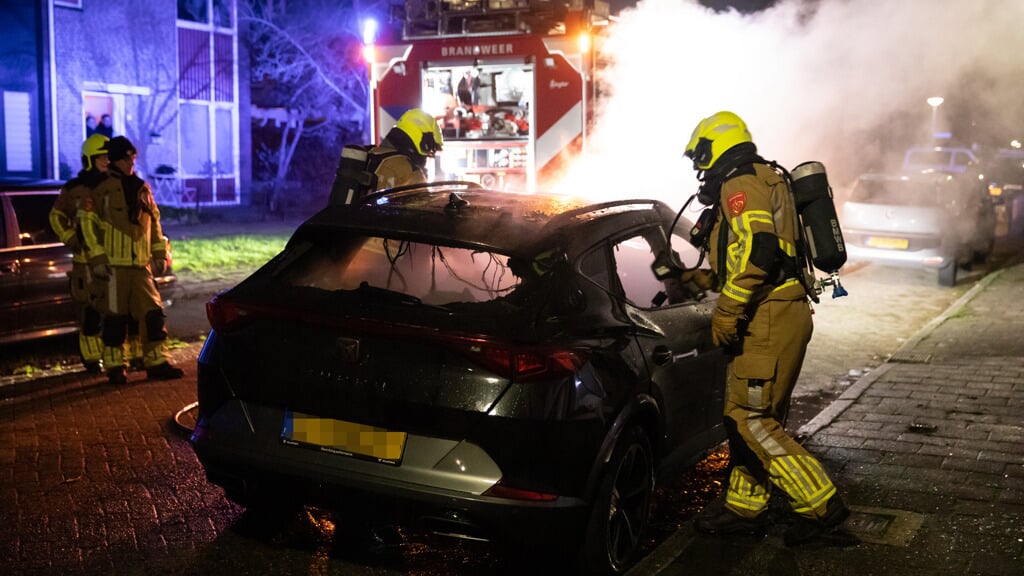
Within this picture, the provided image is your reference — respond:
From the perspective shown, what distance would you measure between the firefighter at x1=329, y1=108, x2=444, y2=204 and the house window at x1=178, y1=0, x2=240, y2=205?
742 inches

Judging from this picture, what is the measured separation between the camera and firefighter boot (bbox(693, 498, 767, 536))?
15.0ft

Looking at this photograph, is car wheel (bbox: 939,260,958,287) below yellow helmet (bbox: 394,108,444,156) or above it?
below

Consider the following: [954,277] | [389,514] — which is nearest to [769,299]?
[389,514]

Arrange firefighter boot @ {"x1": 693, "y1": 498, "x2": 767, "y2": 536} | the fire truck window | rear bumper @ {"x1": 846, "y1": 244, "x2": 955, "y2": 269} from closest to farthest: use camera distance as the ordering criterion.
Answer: firefighter boot @ {"x1": 693, "y1": 498, "x2": 767, "y2": 536}
the fire truck window
rear bumper @ {"x1": 846, "y1": 244, "x2": 955, "y2": 269}

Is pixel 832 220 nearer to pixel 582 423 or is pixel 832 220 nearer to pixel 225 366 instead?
pixel 582 423

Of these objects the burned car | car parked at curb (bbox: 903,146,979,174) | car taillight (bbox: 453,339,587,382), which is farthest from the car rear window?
car parked at curb (bbox: 903,146,979,174)

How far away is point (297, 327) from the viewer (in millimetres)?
4016

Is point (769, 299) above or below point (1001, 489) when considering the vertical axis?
above

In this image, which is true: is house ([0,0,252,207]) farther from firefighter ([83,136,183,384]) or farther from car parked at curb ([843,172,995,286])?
car parked at curb ([843,172,995,286])

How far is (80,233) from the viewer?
755 cm

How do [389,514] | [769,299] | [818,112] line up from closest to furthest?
[389,514]
[769,299]
[818,112]

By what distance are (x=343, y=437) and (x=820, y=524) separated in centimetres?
211

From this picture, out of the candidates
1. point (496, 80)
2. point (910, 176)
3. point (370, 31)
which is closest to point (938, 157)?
point (910, 176)

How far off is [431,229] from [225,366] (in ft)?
3.28
